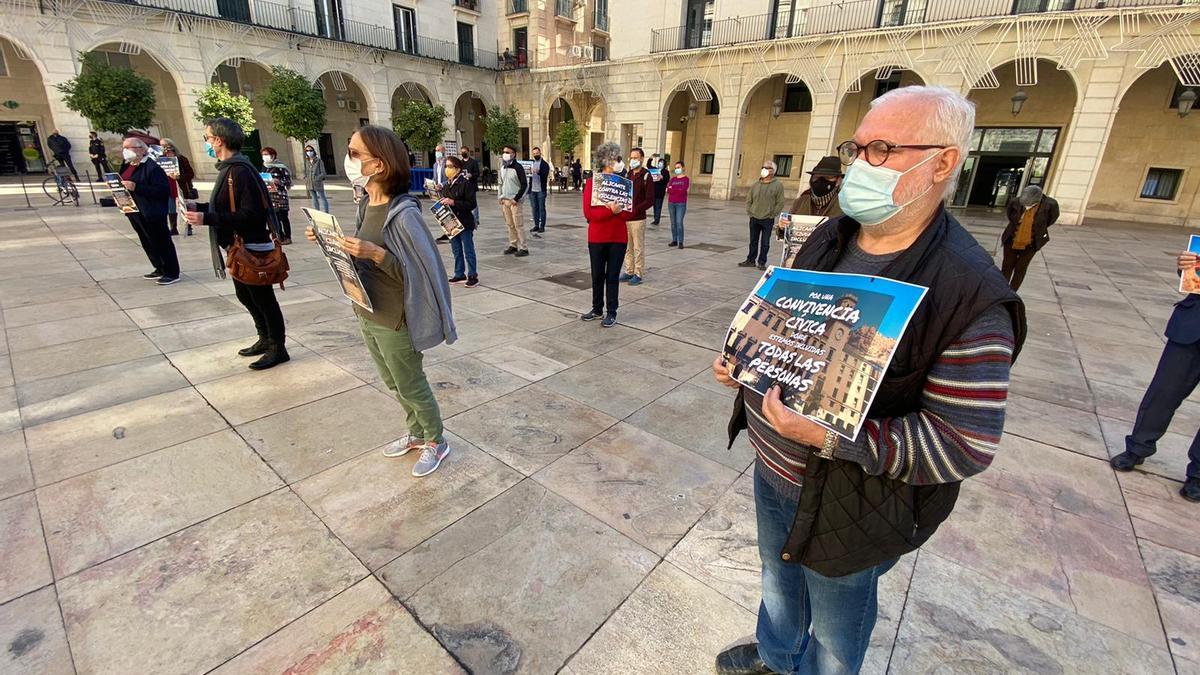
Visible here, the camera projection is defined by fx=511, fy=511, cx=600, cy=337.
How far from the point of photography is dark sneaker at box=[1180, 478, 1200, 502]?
10.4 feet

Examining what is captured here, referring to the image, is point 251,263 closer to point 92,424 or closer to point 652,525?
point 92,424

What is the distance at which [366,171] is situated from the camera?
282cm

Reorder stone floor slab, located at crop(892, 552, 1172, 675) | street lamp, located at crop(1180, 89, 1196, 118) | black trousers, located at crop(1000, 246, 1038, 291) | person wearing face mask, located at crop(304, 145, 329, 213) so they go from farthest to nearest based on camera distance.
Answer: street lamp, located at crop(1180, 89, 1196, 118) → person wearing face mask, located at crop(304, 145, 329, 213) → black trousers, located at crop(1000, 246, 1038, 291) → stone floor slab, located at crop(892, 552, 1172, 675)

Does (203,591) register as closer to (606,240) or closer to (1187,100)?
(606,240)

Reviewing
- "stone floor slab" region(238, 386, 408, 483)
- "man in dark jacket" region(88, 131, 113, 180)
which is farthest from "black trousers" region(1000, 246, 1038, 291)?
"man in dark jacket" region(88, 131, 113, 180)

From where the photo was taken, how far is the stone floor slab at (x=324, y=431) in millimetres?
3277

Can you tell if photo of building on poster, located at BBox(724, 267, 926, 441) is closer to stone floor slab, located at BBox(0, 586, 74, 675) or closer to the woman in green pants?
the woman in green pants

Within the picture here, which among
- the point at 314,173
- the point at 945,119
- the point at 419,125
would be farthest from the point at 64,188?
the point at 945,119

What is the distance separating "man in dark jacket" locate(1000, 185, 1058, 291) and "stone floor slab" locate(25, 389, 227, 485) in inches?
361

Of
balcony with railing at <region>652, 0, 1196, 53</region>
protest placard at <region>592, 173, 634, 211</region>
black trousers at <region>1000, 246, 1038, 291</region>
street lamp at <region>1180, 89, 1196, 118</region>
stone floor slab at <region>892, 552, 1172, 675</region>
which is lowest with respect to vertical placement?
stone floor slab at <region>892, 552, 1172, 675</region>

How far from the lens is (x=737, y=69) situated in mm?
21547

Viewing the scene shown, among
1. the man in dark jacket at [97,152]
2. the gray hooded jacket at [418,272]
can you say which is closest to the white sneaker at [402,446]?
the gray hooded jacket at [418,272]

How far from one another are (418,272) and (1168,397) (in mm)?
4869

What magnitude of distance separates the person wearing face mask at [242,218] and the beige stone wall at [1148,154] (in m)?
26.0
